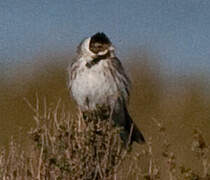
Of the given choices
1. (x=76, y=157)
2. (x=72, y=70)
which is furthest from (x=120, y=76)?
(x=76, y=157)

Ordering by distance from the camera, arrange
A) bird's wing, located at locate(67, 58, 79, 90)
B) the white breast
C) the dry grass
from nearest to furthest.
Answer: the dry grass < the white breast < bird's wing, located at locate(67, 58, 79, 90)

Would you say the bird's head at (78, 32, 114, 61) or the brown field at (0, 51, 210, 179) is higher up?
the bird's head at (78, 32, 114, 61)

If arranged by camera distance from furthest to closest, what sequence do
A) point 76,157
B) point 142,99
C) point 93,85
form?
Result: point 142,99 < point 93,85 < point 76,157

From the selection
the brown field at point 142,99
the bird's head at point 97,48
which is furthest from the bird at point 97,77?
the brown field at point 142,99

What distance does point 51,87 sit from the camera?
12.0 meters

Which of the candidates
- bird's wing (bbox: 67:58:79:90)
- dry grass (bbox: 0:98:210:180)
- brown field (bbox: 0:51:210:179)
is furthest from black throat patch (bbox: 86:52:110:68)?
brown field (bbox: 0:51:210:179)

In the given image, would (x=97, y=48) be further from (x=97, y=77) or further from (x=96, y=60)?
(x=97, y=77)

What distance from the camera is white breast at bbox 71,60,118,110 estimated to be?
22.4ft

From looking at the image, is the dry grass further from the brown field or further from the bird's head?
the brown field

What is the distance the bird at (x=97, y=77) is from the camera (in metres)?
6.86

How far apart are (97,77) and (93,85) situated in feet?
0.25

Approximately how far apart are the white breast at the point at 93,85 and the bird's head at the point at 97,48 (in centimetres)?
9

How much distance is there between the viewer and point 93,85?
6828 mm

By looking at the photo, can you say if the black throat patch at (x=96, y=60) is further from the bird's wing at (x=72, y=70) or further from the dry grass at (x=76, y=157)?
the dry grass at (x=76, y=157)
